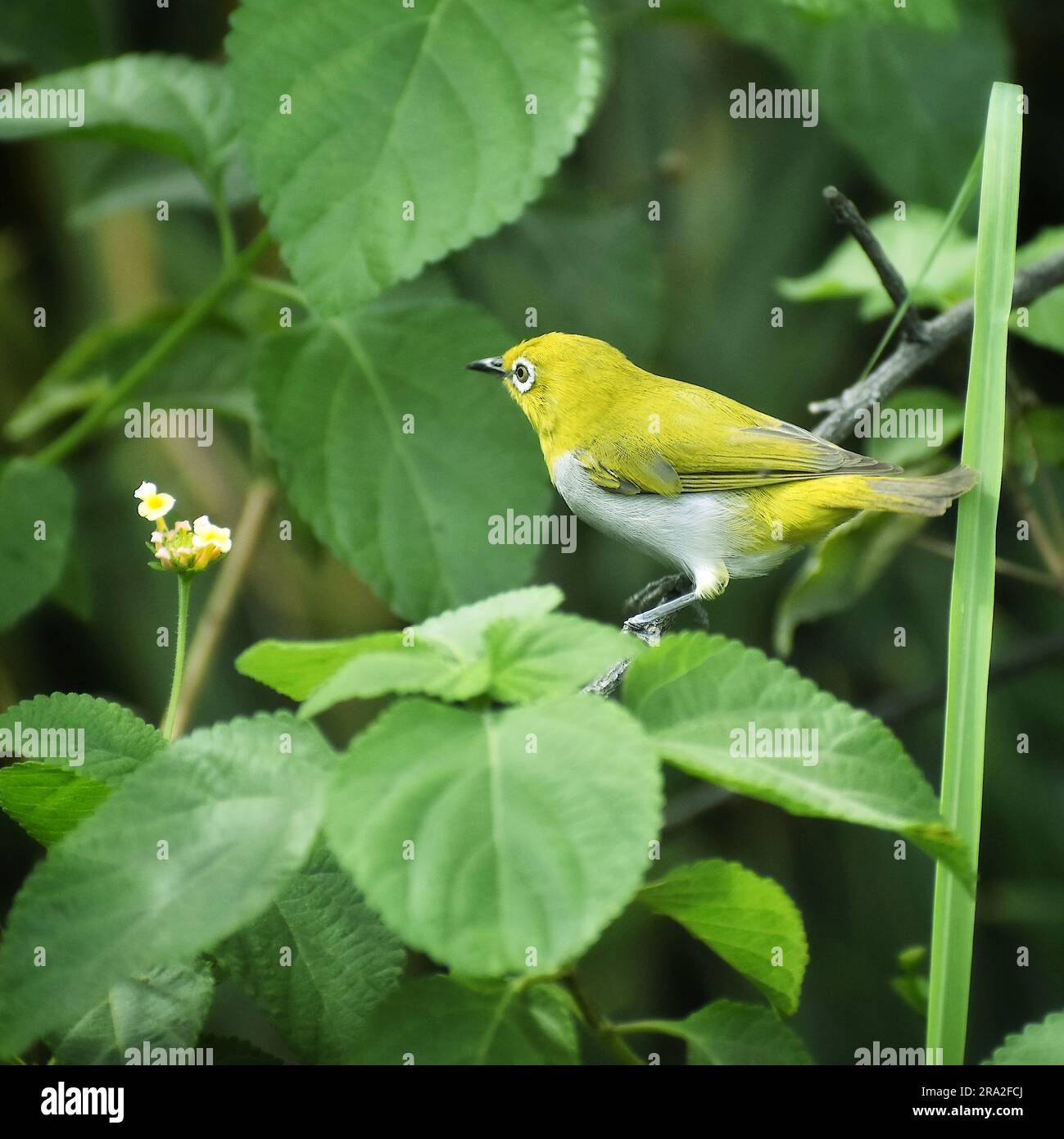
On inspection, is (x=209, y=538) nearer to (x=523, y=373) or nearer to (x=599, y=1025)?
(x=599, y=1025)

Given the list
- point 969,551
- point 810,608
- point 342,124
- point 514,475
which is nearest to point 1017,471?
point 810,608

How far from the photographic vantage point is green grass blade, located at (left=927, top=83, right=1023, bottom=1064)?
54.5 inches

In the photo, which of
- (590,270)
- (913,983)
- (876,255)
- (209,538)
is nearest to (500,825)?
(209,538)

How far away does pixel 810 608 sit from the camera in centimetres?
270

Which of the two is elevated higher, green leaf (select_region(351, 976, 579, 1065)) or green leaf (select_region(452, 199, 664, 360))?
green leaf (select_region(452, 199, 664, 360))

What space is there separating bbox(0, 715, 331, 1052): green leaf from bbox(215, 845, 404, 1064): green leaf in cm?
23

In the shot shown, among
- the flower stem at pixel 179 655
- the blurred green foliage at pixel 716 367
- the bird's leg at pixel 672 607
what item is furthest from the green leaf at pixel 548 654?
the blurred green foliage at pixel 716 367

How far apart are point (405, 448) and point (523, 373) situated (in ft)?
1.40

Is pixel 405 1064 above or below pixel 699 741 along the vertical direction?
below

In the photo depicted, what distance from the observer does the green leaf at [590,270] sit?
338 centimetres

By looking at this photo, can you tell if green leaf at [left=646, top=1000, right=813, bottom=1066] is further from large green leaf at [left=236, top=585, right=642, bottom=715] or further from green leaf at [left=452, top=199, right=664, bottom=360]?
green leaf at [left=452, top=199, right=664, bottom=360]

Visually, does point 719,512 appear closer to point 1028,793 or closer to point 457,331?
point 457,331

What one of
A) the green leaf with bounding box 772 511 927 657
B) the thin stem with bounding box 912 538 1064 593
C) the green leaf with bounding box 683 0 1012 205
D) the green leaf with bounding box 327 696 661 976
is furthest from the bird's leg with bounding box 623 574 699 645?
the green leaf with bounding box 683 0 1012 205

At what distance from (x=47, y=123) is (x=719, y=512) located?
1.69 m
